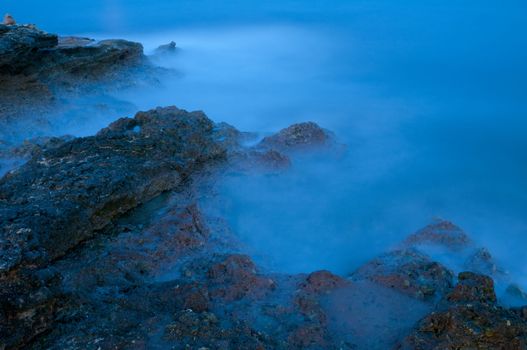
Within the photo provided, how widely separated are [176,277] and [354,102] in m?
4.83

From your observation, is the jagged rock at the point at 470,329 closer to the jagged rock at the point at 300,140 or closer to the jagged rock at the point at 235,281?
the jagged rock at the point at 235,281

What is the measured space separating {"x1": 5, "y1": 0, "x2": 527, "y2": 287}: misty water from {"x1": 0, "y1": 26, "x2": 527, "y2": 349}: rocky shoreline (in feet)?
1.33

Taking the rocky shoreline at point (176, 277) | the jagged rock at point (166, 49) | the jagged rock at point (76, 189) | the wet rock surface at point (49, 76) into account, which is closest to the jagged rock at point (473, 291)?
the rocky shoreline at point (176, 277)

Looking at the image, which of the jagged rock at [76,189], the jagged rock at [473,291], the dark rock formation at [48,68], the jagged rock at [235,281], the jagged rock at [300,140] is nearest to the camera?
the jagged rock at [76,189]

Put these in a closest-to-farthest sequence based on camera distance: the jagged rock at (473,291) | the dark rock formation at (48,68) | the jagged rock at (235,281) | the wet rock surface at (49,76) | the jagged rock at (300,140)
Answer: the jagged rock at (473,291) < the jagged rock at (235,281) < the jagged rock at (300,140) < the wet rock surface at (49,76) < the dark rock formation at (48,68)

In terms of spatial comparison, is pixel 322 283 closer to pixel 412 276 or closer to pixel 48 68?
pixel 412 276

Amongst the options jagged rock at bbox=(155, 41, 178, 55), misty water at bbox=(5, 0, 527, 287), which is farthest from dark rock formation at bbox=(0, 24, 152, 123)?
jagged rock at bbox=(155, 41, 178, 55)

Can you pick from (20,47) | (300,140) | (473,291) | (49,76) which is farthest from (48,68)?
(473,291)

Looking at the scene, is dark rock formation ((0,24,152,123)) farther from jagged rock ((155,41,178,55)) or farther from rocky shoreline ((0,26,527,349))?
rocky shoreline ((0,26,527,349))

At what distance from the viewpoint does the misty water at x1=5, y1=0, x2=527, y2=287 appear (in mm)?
3879

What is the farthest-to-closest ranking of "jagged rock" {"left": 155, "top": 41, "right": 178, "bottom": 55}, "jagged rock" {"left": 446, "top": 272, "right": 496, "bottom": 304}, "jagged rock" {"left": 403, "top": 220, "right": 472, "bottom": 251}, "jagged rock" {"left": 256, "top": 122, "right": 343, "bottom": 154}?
"jagged rock" {"left": 155, "top": 41, "right": 178, "bottom": 55} → "jagged rock" {"left": 256, "top": 122, "right": 343, "bottom": 154} → "jagged rock" {"left": 403, "top": 220, "right": 472, "bottom": 251} → "jagged rock" {"left": 446, "top": 272, "right": 496, "bottom": 304}

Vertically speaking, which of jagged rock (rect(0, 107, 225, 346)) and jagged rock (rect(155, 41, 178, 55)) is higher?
jagged rock (rect(155, 41, 178, 55))

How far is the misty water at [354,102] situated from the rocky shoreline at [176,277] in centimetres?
41

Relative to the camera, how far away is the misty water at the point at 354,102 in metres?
3.88
